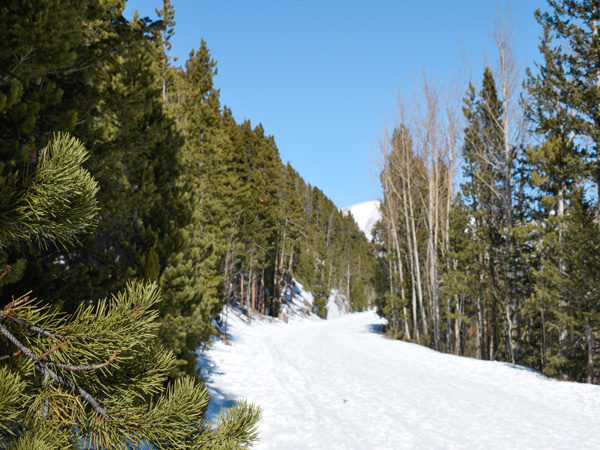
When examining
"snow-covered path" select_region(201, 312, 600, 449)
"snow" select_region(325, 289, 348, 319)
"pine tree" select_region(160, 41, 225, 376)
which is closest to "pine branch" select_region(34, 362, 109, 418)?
"pine tree" select_region(160, 41, 225, 376)

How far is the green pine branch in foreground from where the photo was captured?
1054 millimetres

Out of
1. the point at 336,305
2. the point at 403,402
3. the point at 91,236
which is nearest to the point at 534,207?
the point at 403,402

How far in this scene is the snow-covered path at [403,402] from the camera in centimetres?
537

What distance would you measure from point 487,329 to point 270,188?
68.0 ft

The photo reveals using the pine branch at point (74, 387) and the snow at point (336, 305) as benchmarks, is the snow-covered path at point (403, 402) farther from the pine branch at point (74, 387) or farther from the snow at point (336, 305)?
the snow at point (336, 305)

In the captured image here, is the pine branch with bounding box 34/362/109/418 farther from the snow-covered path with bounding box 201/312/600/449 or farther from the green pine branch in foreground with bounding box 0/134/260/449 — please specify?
the snow-covered path with bounding box 201/312/600/449

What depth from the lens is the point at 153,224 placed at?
23.4 ft

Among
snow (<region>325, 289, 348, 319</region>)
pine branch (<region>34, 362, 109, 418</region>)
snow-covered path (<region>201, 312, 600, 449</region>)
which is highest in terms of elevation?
pine branch (<region>34, 362, 109, 418</region>)

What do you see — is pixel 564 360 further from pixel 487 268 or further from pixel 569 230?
pixel 487 268

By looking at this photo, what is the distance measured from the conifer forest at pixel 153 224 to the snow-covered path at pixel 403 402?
1615 millimetres

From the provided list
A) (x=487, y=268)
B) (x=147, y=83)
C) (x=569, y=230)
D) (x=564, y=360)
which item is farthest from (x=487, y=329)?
(x=147, y=83)

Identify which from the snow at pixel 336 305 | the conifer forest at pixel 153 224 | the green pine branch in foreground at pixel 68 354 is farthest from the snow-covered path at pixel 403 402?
the snow at pixel 336 305

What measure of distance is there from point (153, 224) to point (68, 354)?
6491 millimetres

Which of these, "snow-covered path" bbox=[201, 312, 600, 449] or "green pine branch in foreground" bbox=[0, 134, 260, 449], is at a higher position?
"green pine branch in foreground" bbox=[0, 134, 260, 449]
